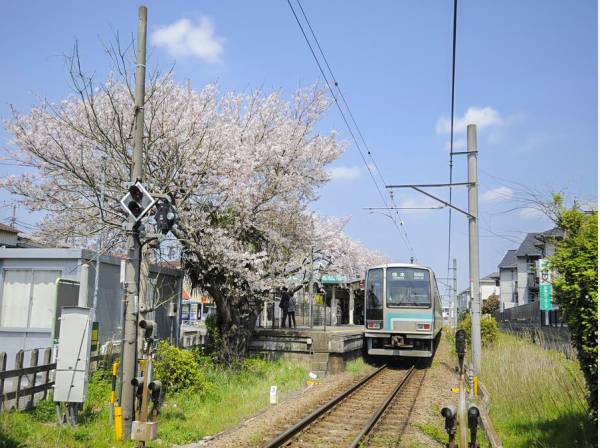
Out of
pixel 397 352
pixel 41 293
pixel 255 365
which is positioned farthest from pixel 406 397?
pixel 41 293

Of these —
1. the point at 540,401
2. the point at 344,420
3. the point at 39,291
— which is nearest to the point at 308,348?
the point at 344,420

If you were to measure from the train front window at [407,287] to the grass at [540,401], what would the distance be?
630 centimetres

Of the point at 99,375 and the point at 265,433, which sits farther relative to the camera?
the point at 99,375

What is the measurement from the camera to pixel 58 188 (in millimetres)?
13414

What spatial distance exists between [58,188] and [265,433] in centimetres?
800

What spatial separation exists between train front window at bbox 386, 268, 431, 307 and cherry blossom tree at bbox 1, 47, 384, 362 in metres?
3.55

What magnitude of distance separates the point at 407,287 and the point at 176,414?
11018 millimetres

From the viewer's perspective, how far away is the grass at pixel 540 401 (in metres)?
7.37

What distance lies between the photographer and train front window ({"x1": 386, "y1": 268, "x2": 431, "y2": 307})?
19156 millimetres

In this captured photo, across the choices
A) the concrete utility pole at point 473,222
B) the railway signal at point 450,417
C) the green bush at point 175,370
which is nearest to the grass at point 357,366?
the concrete utility pole at point 473,222

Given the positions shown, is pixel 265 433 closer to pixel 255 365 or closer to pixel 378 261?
pixel 255 365

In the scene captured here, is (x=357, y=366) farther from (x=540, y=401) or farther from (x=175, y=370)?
(x=540, y=401)

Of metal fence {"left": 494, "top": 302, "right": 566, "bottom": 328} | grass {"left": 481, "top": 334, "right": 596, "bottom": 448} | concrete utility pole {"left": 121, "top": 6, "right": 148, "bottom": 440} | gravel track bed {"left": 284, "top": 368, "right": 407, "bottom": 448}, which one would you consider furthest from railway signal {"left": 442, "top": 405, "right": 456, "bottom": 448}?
metal fence {"left": 494, "top": 302, "right": 566, "bottom": 328}

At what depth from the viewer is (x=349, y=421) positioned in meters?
10.2
